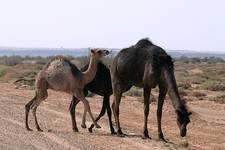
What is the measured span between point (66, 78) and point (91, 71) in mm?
803

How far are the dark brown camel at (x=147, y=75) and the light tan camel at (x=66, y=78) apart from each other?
2.06ft

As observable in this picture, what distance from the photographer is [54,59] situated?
18.1m

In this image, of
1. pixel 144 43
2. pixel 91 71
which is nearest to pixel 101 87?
pixel 91 71

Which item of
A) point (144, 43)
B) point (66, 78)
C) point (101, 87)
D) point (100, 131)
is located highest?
point (144, 43)

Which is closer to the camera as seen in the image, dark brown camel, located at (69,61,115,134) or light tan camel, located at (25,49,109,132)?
light tan camel, located at (25,49,109,132)

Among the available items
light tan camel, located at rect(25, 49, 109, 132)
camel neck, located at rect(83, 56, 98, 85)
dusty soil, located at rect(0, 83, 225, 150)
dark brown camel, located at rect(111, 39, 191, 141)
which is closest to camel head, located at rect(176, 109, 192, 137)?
dark brown camel, located at rect(111, 39, 191, 141)

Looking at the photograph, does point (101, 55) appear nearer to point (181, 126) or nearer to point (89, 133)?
point (89, 133)

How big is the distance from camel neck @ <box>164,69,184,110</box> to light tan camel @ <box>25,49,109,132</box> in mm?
2491

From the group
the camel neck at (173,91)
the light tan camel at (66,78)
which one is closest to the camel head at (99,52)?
the light tan camel at (66,78)

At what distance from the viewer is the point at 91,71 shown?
58.6 ft

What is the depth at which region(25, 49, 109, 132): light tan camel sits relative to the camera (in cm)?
1755

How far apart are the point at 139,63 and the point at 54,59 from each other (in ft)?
8.81

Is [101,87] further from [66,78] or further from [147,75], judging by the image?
[147,75]

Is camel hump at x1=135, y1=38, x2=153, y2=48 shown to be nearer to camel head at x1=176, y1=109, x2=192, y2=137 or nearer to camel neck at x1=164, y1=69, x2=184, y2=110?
camel neck at x1=164, y1=69, x2=184, y2=110
